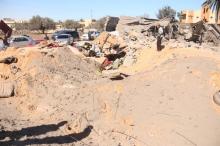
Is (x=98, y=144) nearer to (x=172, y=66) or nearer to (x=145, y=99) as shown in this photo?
(x=145, y=99)

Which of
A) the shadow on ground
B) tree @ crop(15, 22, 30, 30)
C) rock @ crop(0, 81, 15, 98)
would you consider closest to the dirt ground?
the shadow on ground

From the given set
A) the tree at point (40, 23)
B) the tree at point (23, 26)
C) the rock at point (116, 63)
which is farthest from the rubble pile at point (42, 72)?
the tree at point (23, 26)

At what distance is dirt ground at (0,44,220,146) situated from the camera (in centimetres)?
884

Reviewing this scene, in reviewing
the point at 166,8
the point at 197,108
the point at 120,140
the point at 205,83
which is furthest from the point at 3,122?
the point at 166,8

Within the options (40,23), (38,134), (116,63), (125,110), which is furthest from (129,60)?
(40,23)

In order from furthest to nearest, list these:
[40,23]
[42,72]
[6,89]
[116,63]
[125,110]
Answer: [40,23]
[116,63]
[42,72]
[6,89]
[125,110]

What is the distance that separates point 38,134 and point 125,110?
228 cm

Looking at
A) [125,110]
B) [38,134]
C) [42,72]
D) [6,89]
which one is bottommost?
[38,134]

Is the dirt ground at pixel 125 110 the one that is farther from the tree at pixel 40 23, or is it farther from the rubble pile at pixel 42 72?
the tree at pixel 40 23

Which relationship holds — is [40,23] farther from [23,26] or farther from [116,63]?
[116,63]

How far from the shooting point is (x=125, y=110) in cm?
999

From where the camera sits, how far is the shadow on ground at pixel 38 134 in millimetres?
8172

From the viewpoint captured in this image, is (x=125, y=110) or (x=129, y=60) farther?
(x=129, y=60)

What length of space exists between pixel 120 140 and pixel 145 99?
5.85ft
